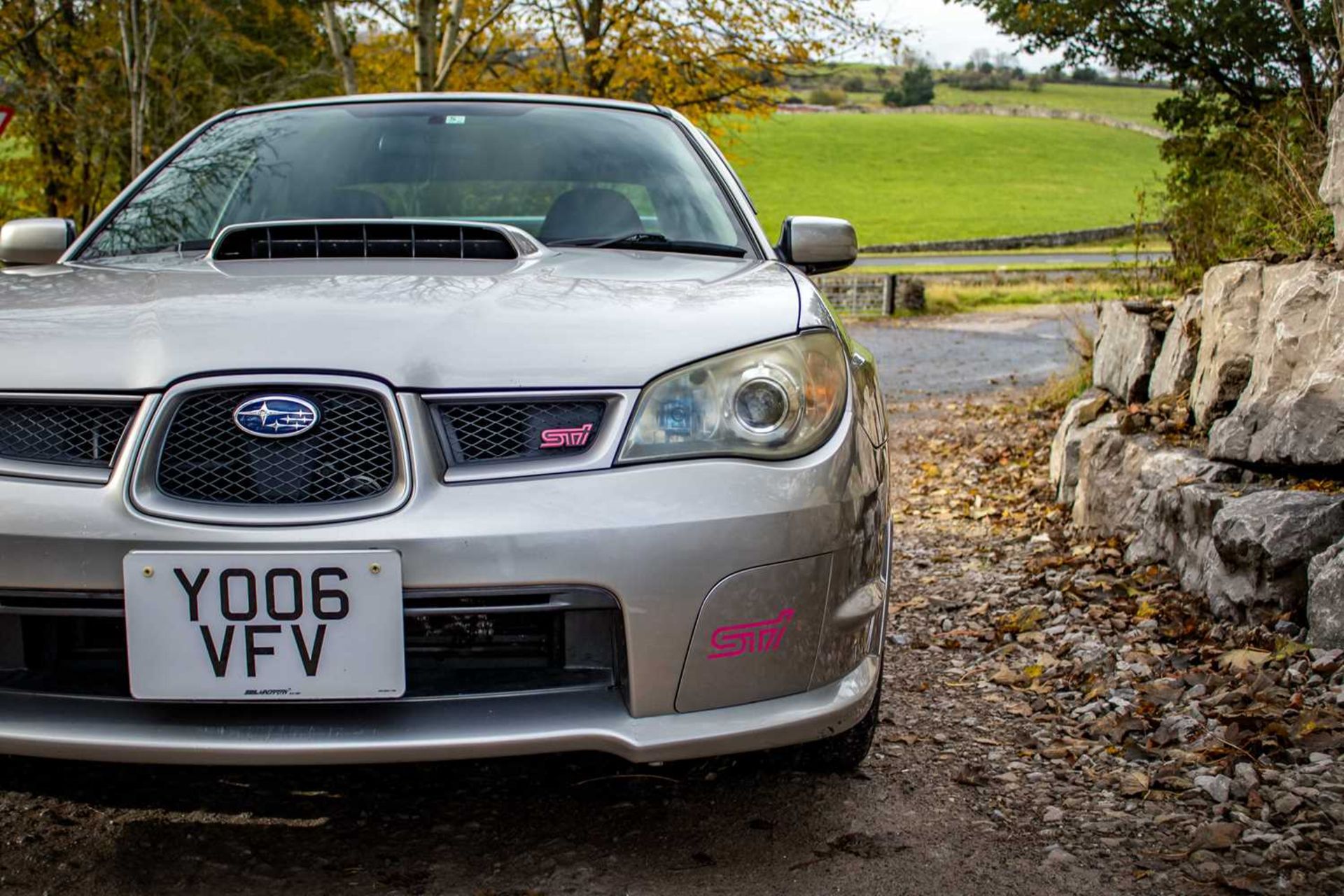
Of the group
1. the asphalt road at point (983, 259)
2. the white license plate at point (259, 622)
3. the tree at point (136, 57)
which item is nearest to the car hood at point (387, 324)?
the white license plate at point (259, 622)

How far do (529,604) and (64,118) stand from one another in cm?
1568

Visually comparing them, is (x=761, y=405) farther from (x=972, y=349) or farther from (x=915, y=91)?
(x=915, y=91)

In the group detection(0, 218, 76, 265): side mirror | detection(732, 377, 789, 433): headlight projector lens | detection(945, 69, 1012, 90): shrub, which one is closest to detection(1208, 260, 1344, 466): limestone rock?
detection(732, 377, 789, 433): headlight projector lens

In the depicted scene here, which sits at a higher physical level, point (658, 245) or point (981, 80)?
point (981, 80)

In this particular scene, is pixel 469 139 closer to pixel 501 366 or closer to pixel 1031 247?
pixel 501 366

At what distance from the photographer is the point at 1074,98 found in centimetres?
9256

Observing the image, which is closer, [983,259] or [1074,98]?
[983,259]

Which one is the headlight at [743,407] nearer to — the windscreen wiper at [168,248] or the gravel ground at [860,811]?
the gravel ground at [860,811]

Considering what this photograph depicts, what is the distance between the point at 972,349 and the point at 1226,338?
10293 mm

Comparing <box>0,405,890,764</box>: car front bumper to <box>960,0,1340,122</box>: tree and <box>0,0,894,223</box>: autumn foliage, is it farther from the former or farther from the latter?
<box>0,0,894,223</box>: autumn foliage

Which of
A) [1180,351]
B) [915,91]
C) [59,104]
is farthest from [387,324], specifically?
[915,91]

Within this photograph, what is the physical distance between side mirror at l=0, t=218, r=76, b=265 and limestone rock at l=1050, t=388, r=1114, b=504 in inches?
159

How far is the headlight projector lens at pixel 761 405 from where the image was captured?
2.20m

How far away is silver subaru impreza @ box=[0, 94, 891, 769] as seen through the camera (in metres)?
1.96
